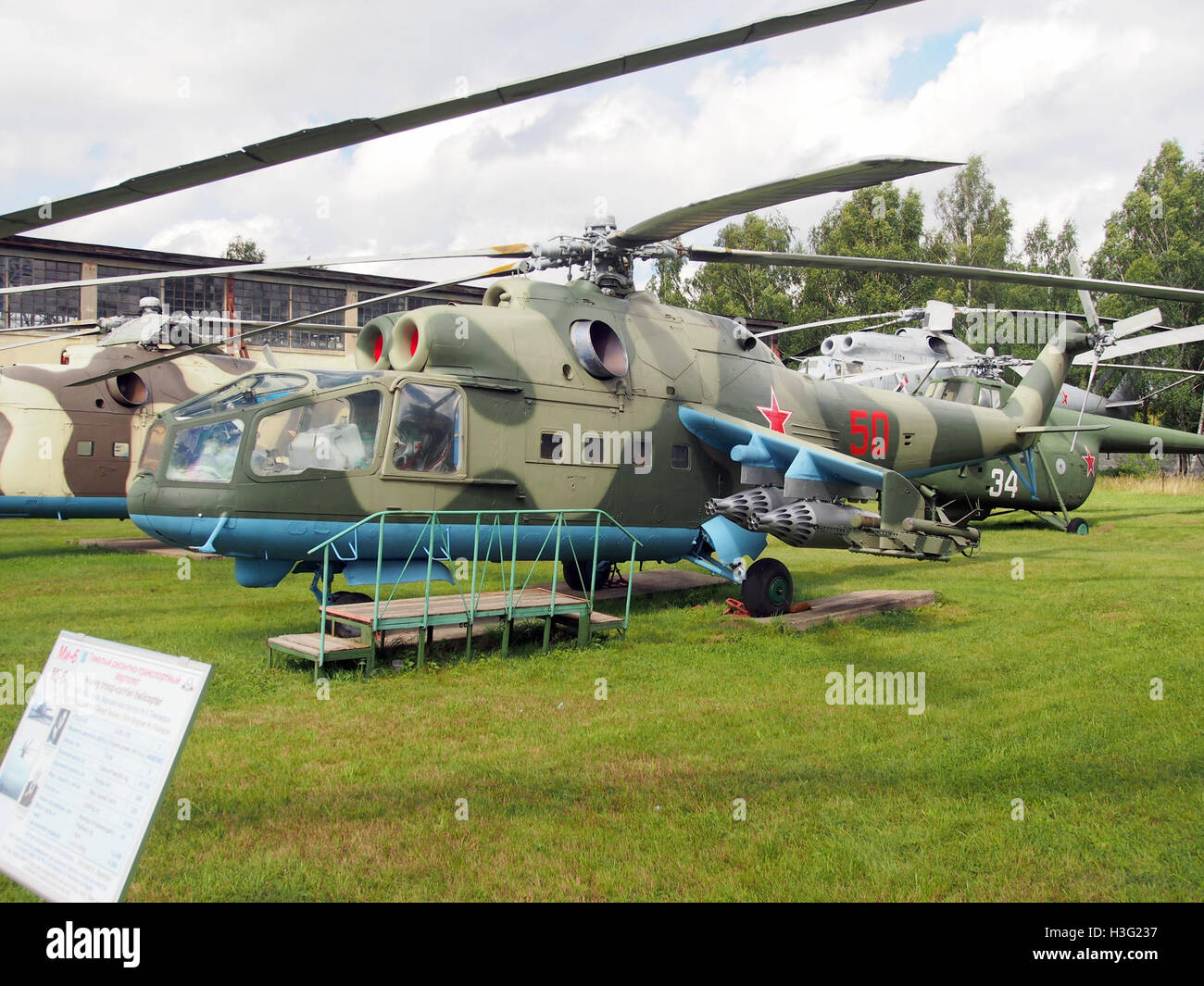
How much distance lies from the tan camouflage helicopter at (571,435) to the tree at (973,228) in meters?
46.6

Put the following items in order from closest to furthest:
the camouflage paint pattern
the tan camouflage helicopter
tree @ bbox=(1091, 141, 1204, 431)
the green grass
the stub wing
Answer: the green grass → the tan camouflage helicopter → the stub wing → the camouflage paint pattern → tree @ bbox=(1091, 141, 1204, 431)

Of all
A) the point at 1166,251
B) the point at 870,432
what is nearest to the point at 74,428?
the point at 870,432

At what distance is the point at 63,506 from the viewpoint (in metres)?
15.7

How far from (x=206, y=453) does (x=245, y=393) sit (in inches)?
29.4

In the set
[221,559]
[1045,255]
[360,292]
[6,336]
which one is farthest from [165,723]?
[1045,255]

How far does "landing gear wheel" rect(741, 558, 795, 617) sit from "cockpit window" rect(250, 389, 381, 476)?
15.9 feet

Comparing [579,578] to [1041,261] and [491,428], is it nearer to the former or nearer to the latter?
[491,428]

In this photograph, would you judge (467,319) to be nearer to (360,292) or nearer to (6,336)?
(6,336)

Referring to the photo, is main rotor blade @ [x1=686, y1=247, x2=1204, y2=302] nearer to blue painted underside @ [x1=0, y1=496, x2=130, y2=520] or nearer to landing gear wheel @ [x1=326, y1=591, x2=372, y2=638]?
landing gear wheel @ [x1=326, y1=591, x2=372, y2=638]

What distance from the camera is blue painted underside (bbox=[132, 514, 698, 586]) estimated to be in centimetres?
816

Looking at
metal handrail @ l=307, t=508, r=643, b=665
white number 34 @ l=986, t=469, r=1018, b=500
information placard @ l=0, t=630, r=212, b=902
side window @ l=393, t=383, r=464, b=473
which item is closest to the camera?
information placard @ l=0, t=630, r=212, b=902

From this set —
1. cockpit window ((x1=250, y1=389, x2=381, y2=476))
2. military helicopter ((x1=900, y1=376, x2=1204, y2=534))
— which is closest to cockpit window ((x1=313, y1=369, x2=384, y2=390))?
cockpit window ((x1=250, y1=389, x2=381, y2=476))

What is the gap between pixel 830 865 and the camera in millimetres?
4457

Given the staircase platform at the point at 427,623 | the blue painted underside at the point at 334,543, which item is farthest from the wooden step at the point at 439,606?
A: the blue painted underside at the point at 334,543
